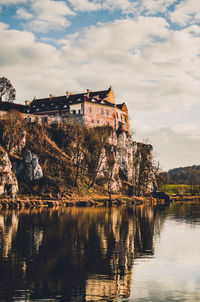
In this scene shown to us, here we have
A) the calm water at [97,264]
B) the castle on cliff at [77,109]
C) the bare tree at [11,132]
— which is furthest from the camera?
the castle on cliff at [77,109]

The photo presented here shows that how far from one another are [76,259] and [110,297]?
27.8ft

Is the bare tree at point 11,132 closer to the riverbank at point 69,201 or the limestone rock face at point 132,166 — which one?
the riverbank at point 69,201

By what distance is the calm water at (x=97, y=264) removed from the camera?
757 inches

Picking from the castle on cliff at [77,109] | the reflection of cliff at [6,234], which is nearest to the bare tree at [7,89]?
the castle on cliff at [77,109]

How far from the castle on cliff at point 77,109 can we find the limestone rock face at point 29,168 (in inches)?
922

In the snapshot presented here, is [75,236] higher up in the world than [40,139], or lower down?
lower down

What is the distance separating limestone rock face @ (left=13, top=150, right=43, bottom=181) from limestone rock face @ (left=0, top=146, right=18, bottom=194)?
17.6ft

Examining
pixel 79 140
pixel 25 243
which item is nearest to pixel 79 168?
pixel 79 140

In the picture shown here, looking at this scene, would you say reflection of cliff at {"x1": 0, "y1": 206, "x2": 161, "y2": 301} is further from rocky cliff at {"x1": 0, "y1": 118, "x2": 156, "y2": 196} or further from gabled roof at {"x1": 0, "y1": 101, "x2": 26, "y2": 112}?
gabled roof at {"x1": 0, "y1": 101, "x2": 26, "y2": 112}

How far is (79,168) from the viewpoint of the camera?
4119 inches

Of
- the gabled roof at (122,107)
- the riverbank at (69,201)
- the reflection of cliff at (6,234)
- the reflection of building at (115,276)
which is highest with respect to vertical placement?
the gabled roof at (122,107)

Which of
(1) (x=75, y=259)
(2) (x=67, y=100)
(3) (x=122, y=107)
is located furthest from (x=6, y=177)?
(3) (x=122, y=107)

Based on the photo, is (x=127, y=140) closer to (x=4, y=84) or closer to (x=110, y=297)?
(x=4, y=84)

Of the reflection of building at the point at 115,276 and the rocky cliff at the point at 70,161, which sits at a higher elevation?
the rocky cliff at the point at 70,161
